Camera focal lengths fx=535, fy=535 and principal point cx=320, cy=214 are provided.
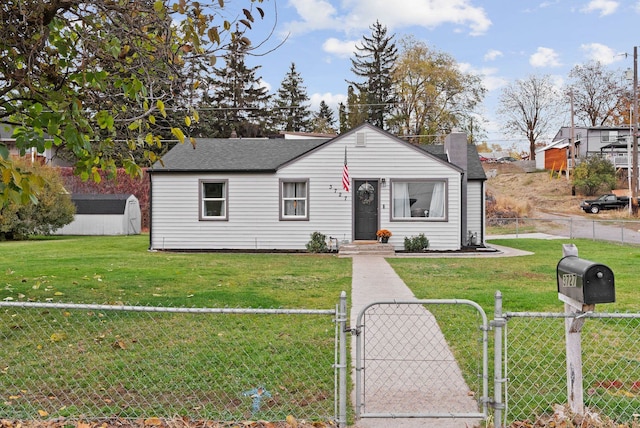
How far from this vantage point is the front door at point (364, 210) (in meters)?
18.4

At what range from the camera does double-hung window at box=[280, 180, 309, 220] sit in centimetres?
1856

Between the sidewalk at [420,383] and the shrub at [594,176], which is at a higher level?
the shrub at [594,176]

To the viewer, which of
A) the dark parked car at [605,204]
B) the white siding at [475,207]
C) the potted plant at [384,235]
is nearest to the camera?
the potted plant at [384,235]

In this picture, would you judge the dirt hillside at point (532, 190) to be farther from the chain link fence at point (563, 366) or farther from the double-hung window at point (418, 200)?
the chain link fence at point (563, 366)

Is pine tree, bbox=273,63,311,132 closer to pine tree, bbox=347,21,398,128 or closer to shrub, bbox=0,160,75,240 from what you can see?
pine tree, bbox=347,21,398,128

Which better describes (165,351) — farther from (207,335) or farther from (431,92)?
(431,92)

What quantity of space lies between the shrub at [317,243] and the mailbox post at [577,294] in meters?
13.8

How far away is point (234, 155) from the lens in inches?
777

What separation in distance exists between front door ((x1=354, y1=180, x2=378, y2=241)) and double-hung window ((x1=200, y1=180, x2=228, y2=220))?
180 inches

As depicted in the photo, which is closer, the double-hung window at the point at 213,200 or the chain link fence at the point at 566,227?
the double-hung window at the point at 213,200

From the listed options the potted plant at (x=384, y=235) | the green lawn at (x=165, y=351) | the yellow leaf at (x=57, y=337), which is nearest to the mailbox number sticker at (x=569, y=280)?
the green lawn at (x=165, y=351)

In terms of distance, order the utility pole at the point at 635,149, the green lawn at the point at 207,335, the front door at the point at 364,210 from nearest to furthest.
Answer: the green lawn at the point at 207,335 < the front door at the point at 364,210 < the utility pole at the point at 635,149

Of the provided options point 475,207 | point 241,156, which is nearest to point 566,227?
point 475,207

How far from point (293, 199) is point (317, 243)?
71.1 inches
